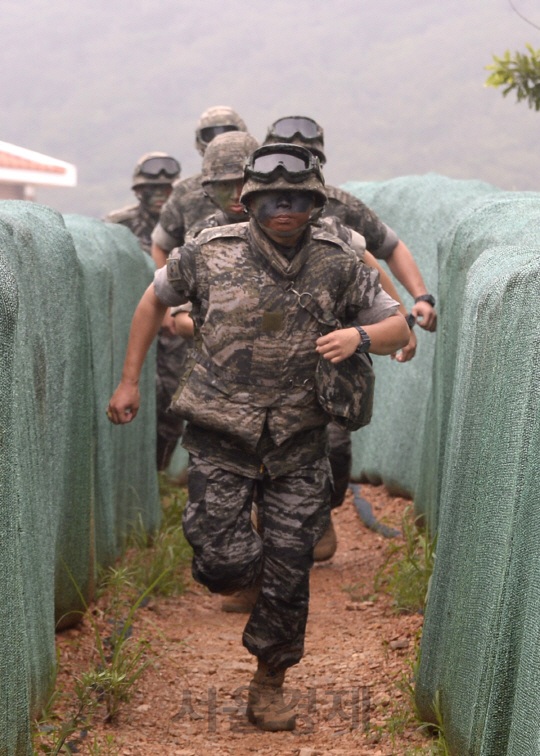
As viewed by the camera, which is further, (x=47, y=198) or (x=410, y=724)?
(x=47, y=198)

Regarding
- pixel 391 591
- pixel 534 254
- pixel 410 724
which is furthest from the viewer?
pixel 391 591

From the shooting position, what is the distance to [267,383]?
3.82m

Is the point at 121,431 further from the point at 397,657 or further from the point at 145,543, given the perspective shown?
the point at 397,657

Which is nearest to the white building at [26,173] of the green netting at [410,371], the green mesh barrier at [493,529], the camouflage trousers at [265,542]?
the green netting at [410,371]

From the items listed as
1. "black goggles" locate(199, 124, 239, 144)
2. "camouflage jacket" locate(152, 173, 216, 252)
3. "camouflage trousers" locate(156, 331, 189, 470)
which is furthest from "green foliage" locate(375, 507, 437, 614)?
"black goggles" locate(199, 124, 239, 144)

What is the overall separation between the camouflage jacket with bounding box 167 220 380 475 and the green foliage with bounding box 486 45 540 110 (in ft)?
18.2

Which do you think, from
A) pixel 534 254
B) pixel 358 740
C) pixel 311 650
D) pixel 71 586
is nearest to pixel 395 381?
pixel 311 650

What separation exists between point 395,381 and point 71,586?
335 cm

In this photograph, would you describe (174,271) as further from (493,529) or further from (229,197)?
(493,529)

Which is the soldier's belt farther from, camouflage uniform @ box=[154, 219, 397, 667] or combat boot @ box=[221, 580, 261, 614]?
combat boot @ box=[221, 580, 261, 614]

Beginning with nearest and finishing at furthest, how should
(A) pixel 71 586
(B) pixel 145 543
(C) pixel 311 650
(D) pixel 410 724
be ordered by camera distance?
1. (D) pixel 410 724
2. (A) pixel 71 586
3. (C) pixel 311 650
4. (B) pixel 145 543

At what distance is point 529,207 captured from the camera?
3861 mm

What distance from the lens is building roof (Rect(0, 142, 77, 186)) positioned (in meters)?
22.5

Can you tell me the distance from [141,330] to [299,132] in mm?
1763
